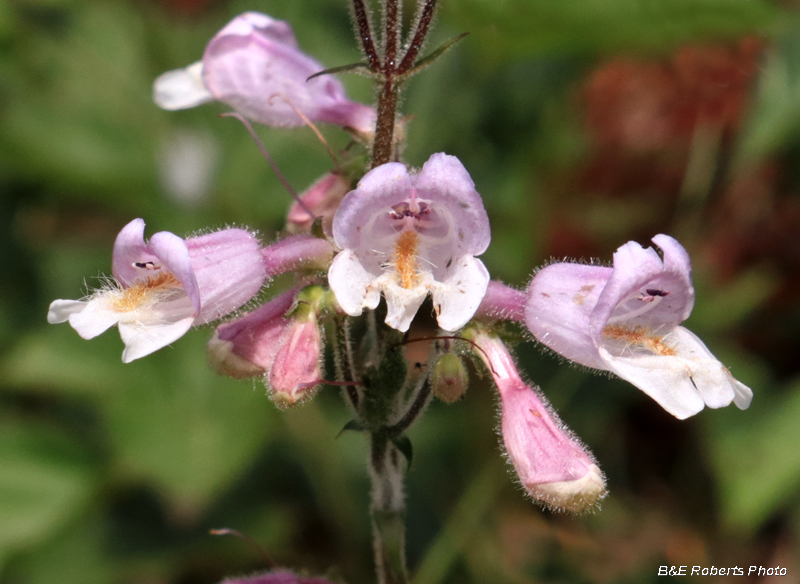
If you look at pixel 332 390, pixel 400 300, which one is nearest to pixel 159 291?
pixel 400 300

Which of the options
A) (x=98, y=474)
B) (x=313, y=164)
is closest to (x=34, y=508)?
(x=98, y=474)

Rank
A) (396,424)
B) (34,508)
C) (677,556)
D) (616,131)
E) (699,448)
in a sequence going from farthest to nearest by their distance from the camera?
(616,131), (699,448), (677,556), (34,508), (396,424)

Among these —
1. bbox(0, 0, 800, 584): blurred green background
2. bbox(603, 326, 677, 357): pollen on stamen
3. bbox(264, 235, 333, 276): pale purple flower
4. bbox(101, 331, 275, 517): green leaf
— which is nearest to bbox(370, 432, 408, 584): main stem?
bbox(264, 235, 333, 276): pale purple flower

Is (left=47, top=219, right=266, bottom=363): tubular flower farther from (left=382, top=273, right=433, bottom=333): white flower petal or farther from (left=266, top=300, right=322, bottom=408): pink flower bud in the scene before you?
(left=382, top=273, right=433, bottom=333): white flower petal

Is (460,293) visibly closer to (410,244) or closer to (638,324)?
(410,244)

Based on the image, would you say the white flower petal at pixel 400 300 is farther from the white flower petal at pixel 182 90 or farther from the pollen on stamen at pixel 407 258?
the white flower petal at pixel 182 90

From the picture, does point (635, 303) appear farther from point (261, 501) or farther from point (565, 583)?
point (261, 501)

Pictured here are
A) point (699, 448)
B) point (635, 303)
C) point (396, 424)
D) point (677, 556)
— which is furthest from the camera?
point (699, 448)
